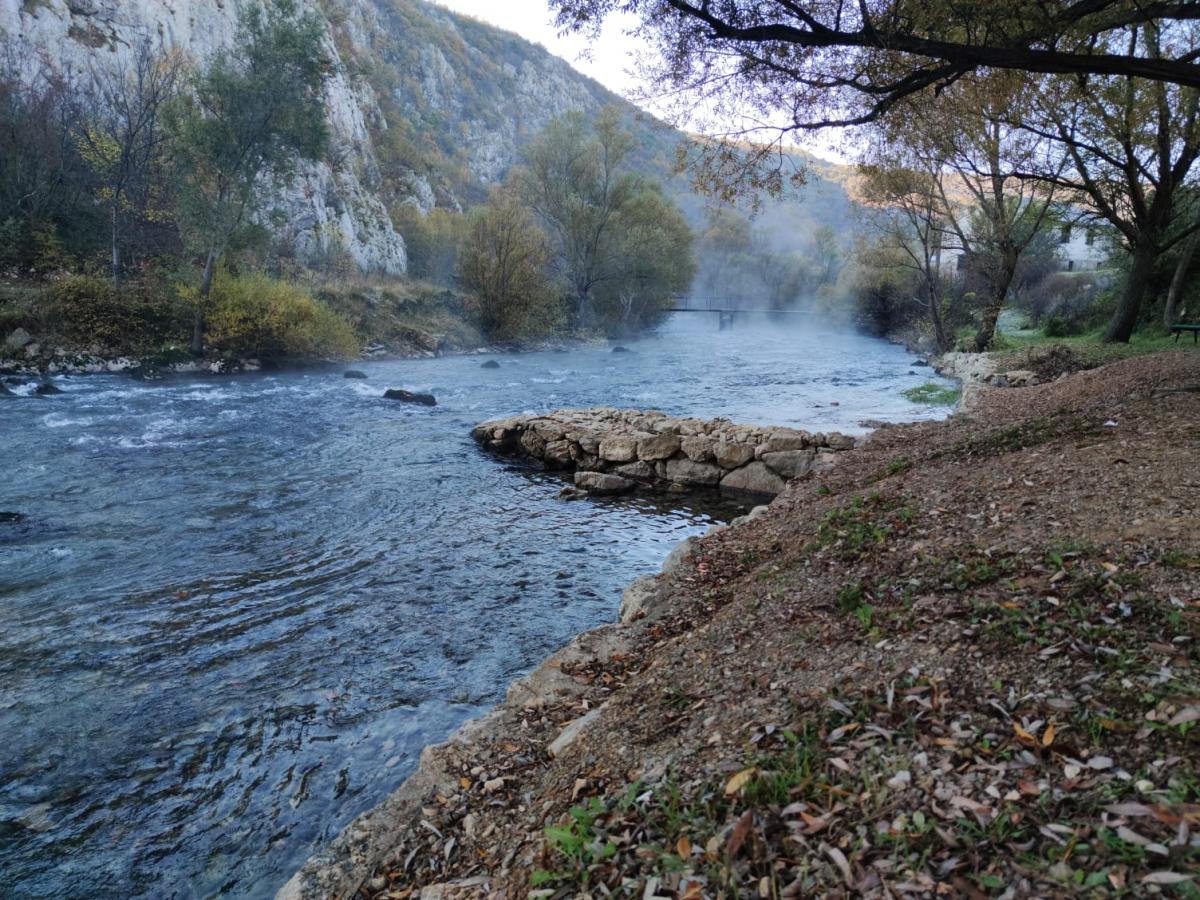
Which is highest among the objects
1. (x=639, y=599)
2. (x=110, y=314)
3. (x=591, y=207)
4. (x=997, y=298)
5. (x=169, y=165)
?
(x=591, y=207)

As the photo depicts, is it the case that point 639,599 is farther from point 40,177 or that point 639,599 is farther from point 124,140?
point 124,140

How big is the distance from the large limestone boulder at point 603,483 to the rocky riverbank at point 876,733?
601 cm

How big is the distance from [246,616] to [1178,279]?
95.2ft

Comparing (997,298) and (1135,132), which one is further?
(997,298)

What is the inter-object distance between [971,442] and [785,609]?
5.09m

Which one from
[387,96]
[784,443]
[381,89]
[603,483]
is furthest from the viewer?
[387,96]

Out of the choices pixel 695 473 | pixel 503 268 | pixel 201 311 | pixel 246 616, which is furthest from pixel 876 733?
pixel 503 268

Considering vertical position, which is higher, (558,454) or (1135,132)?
(1135,132)

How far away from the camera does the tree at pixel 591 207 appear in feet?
159

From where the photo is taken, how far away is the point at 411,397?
2141cm

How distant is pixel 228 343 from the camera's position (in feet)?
88.7

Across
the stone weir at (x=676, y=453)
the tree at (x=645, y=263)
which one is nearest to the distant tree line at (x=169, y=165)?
the stone weir at (x=676, y=453)

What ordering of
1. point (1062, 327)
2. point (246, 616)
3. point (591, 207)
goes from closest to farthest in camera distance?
point (246, 616), point (1062, 327), point (591, 207)

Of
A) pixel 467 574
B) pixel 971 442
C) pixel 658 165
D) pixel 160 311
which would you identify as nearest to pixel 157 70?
pixel 160 311
